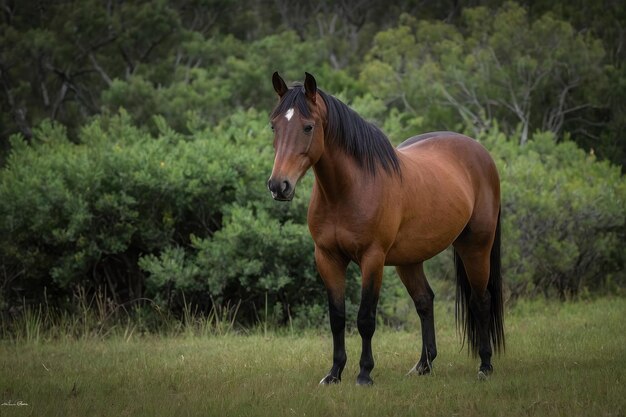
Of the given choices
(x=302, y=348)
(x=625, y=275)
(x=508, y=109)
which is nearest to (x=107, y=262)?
(x=302, y=348)

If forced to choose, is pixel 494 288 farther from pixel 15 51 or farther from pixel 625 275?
pixel 15 51

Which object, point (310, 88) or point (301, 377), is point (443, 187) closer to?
point (310, 88)

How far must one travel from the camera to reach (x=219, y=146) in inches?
412

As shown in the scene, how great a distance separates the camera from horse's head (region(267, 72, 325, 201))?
198 inches

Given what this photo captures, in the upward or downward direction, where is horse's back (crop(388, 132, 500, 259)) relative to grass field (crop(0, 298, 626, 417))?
upward

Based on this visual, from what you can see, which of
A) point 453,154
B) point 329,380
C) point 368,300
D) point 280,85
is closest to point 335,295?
point 368,300

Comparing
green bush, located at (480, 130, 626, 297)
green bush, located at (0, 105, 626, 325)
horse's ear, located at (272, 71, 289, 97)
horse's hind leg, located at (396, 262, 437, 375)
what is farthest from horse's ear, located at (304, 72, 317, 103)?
green bush, located at (480, 130, 626, 297)

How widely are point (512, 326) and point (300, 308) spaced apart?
97.3 inches

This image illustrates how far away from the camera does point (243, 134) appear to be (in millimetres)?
12141

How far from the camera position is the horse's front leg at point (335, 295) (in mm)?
5621

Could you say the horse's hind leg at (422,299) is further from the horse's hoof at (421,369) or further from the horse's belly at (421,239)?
the horse's belly at (421,239)

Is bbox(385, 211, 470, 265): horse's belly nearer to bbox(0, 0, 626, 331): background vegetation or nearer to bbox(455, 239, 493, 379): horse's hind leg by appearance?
bbox(455, 239, 493, 379): horse's hind leg

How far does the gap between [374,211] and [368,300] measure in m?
0.63

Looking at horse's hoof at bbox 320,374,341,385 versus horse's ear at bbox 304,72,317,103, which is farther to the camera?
horse's hoof at bbox 320,374,341,385
